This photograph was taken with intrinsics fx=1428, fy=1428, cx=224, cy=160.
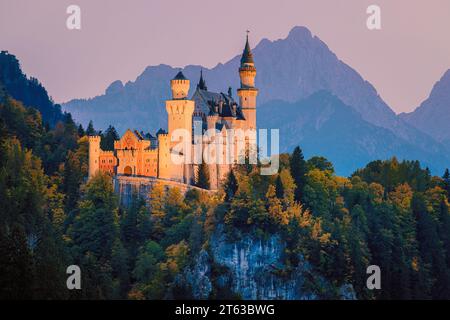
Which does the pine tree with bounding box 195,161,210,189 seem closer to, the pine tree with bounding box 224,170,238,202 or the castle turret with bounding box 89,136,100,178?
the pine tree with bounding box 224,170,238,202

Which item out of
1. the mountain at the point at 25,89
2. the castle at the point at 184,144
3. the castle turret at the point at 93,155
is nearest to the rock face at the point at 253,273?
the castle at the point at 184,144

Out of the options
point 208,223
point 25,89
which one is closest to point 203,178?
point 208,223

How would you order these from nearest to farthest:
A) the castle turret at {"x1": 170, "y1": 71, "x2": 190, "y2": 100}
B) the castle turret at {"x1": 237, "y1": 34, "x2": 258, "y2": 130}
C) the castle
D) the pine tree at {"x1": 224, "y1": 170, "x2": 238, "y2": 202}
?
the pine tree at {"x1": 224, "y1": 170, "x2": 238, "y2": 202}, the castle, the castle turret at {"x1": 170, "y1": 71, "x2": 190, "y2": 100}, the castle turret at {"x1": 237, "y1": 34, "x2": 258, "y2": 130}

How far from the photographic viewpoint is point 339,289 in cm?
11762

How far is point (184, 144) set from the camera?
131 metres

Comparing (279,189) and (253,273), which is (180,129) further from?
(253,273)

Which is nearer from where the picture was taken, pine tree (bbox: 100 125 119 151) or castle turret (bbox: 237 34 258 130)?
pine tree (bbox: 100 125 119 151)

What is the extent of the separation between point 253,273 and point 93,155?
19715 millimetres

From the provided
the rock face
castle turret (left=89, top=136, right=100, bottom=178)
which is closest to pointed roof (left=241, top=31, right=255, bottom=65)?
castle turret (left=89, top=136, right=100, bottom=178)

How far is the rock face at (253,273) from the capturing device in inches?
4636

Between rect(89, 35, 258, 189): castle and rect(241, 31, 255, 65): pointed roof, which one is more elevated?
rect(241, 31, 255, 65): pointed roof

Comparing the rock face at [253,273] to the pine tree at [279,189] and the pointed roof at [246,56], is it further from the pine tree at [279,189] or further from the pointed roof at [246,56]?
the pointed roof at [246,56]

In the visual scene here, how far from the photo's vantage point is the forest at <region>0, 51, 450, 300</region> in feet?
388

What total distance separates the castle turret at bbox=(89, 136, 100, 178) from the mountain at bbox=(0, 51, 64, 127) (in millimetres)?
58190
